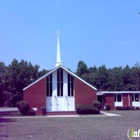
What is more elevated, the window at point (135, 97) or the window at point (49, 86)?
the window at point (49, 86)

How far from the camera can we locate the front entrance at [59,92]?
44.2 m

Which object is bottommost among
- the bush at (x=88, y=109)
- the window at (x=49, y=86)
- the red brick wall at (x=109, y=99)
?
the bush at (x=88, y=109)

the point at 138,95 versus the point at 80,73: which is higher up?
the point at 80,73

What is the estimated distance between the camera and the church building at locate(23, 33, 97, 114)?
144ft

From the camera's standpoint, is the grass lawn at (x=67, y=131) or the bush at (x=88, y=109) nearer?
→ the grass lawn at (x=67, y=131)

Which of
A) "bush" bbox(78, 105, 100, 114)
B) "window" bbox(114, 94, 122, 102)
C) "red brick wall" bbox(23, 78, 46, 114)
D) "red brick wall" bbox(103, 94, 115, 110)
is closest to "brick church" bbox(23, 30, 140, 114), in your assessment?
"red brick wall" bbox(23, 78, 46, 114)

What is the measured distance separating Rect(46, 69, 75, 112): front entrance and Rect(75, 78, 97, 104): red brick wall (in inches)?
31.8

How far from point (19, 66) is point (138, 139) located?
6415cm

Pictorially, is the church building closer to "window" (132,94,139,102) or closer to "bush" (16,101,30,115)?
"bush" (16,101,30,115)

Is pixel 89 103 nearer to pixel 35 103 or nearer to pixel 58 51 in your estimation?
pixel 35 103

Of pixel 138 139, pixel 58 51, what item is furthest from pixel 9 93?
pixel 138 139

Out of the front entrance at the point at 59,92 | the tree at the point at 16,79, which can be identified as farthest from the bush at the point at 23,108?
the tree at the point at 16,79

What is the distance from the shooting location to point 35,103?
43.4m

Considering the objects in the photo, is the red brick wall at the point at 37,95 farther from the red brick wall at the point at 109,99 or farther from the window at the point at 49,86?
the red brick wall at the point at 109,99
